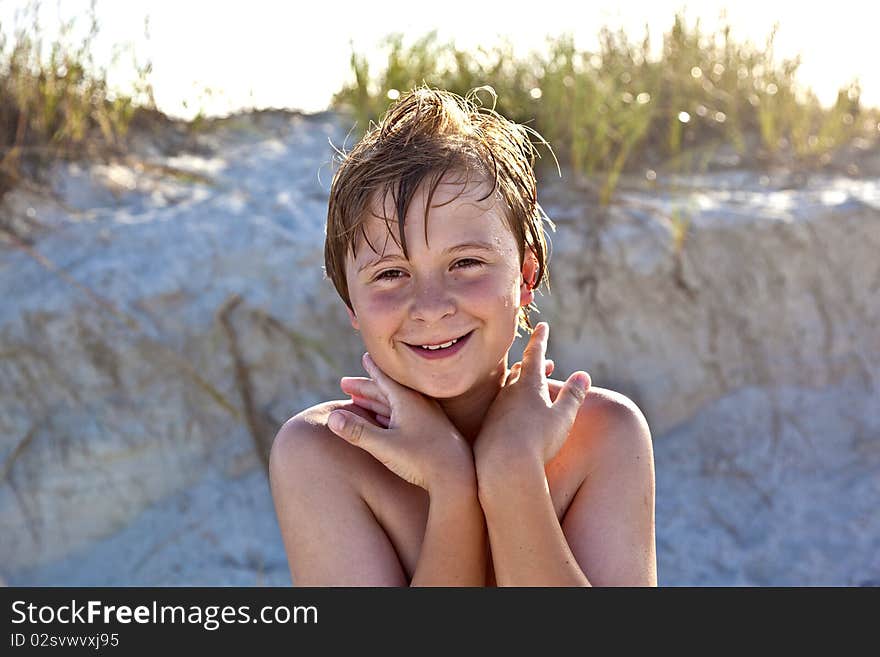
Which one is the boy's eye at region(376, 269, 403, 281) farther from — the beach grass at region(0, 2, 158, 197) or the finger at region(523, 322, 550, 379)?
the beach grass at region(0, 2, 158, 197)

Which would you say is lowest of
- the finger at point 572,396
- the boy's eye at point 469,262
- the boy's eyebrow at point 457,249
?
the finger at point 572,396

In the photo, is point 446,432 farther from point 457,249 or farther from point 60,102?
point 60,102

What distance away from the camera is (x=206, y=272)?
154 inches

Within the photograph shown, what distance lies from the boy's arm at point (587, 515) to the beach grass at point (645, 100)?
2.63 m

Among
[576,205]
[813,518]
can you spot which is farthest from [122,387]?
[813,518]

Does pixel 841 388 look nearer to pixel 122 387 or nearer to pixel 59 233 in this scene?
pixel 122 387

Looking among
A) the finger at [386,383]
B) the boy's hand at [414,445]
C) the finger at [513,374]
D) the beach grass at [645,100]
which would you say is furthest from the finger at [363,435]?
the beach grass at [645,100]

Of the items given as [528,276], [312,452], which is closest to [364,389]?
[312,452]

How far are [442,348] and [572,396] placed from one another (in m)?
0.24

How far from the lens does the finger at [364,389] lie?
1.82 metres

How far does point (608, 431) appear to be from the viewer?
5.90 ft

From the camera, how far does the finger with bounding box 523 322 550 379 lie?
6.02 feet

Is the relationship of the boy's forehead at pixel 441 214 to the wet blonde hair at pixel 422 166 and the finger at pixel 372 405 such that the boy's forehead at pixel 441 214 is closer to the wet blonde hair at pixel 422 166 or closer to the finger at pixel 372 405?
the wet blonde hair at pixel 422 166

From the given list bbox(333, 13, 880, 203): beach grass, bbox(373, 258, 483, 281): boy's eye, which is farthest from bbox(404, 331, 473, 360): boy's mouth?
bbox(333, 13, 880, 203): beach grass
